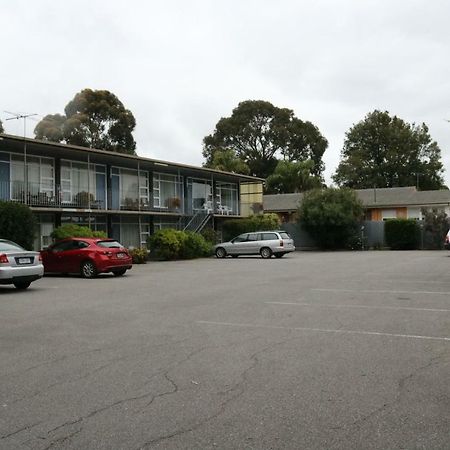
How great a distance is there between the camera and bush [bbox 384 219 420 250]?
39.4 meters

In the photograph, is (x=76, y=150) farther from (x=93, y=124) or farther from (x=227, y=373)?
(x=93, y=124)

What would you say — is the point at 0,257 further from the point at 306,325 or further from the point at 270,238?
the point at 270,238

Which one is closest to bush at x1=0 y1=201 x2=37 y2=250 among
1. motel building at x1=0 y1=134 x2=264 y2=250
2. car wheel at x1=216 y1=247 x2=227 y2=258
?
motel building at x1=0 y1=134 x2=264 y2=250

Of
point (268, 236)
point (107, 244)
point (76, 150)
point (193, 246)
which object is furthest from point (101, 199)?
point (107, 244)

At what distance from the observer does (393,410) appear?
4848mm

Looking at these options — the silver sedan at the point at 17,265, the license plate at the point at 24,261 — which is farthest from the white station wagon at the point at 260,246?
the license plate at the point at 24,261

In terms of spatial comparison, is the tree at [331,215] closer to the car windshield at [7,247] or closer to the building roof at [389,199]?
the building roof at [389,199]

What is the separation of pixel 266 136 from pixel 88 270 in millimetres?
58919

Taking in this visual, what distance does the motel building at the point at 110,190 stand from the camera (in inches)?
1042

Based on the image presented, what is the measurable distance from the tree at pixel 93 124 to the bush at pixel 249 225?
21.1m

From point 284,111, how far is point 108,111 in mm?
26738

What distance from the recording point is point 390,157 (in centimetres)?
6994

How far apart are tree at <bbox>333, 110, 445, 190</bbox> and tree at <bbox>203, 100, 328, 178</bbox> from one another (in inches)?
234

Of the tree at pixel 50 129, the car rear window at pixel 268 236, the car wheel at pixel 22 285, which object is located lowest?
the car wheel at pixel 22 285
